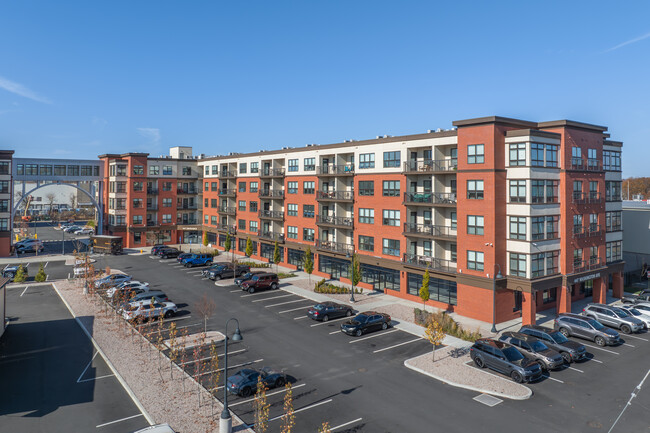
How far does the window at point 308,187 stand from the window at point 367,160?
8.96 m

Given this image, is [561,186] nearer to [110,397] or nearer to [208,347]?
[208,347]

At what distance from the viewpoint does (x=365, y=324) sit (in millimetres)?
32031

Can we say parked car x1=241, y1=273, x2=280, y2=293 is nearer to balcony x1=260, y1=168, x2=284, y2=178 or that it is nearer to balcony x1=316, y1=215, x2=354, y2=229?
balcony x1=316, y1=215, x2=354, y2=229

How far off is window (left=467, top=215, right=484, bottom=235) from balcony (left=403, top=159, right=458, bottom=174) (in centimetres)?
476

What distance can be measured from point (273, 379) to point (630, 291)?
4649 centimetres

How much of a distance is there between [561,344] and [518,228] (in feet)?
33.8

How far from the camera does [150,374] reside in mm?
24000

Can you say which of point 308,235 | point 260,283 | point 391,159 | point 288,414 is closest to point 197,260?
point 308,235

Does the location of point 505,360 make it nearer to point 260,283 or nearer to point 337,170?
point 260,283

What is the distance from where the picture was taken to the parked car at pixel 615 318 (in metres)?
33.3

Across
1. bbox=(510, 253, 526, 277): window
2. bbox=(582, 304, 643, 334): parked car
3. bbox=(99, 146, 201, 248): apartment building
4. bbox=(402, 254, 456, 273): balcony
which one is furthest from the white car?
bbox=(99, 146, 201, 248): apartment building

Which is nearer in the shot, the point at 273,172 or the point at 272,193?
the point at 273,172

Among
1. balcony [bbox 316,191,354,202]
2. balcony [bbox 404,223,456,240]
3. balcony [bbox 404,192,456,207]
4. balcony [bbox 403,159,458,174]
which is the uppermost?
balcony [bbox 403,159,458,174]

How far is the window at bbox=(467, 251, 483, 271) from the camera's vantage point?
35.6 meters
